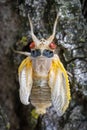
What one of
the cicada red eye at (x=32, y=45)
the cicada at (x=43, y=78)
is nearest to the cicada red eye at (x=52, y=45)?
the cicada at (x=43, y=78)

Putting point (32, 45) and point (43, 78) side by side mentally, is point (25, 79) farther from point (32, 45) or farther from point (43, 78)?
point (32, 45)

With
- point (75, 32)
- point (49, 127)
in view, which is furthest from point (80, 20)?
point (49, 127)

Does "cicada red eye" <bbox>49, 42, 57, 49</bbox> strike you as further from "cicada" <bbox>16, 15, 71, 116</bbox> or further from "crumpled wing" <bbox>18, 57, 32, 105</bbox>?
"crumpled wing" <bbox>18, 57, 32, 105</bbox>

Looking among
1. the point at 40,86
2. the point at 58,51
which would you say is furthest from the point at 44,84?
the point at 58,51

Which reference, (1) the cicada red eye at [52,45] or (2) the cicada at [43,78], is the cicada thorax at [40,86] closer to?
(2) the cicada at [43,78]

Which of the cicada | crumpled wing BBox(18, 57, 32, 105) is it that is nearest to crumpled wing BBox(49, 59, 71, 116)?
the cicada

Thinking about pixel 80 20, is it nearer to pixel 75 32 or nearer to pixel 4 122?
pixel 75 32

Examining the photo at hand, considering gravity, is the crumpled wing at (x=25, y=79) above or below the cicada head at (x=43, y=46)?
below
